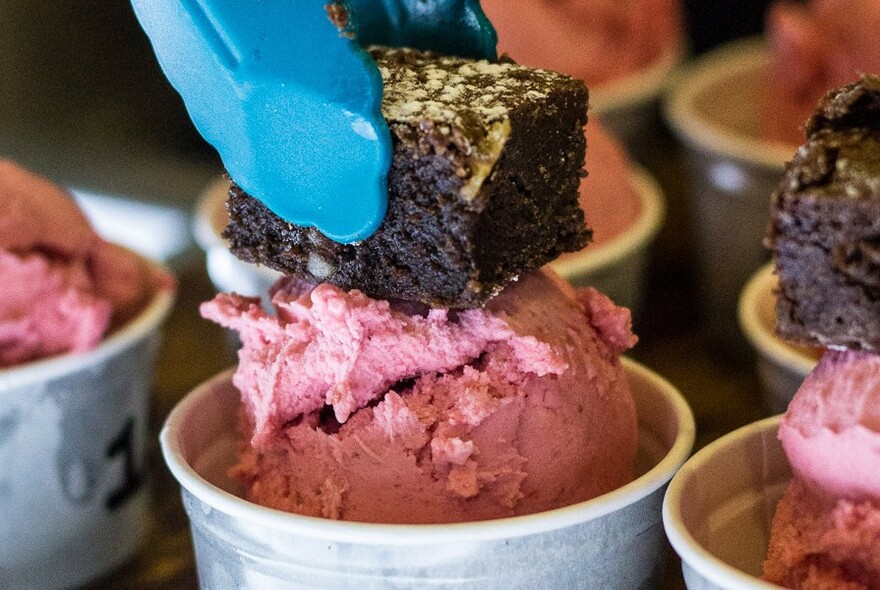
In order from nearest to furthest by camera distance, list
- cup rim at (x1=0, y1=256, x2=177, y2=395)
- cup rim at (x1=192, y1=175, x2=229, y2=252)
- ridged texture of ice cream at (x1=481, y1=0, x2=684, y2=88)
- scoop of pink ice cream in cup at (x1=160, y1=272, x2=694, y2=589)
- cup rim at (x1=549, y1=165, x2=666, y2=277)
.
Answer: scoop of pink ice cream in cup at (x1=160, y1=272, x2=694, y2=589)
cup rim at (x1=0, y1=256, x2=177, y2=395)
cup rim at (x1=549, y1=165, x2=666, y2=277)
cup rim at (x1=192, y1=175, x2=229, y2=252)
ridged texture of ice cream at (x1=481, y1=0, x2=684, y2=88)

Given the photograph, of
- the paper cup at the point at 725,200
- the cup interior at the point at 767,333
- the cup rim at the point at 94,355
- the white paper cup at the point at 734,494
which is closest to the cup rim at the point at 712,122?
the paper cup at the point at 725,200

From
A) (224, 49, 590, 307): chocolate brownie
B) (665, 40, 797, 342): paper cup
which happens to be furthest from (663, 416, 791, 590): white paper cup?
(665, 40, 797, 342): paper cup

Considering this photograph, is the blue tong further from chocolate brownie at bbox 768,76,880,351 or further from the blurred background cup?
the blurred background cup

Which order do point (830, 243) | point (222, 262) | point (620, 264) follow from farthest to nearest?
point (222, 262) < point (620, 264) < point (830, 243)

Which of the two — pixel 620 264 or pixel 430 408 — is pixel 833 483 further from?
pixel 620 264

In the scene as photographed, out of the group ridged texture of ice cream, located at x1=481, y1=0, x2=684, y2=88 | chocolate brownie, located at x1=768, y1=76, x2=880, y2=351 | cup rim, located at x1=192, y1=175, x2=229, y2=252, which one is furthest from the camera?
ridged texture of ice cream, located at x1=481, y1=0, x2=684, y2=88

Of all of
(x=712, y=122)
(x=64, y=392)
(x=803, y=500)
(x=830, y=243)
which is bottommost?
(x=712, y=122)

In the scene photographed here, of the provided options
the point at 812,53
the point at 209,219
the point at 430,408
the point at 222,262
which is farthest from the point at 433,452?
the point at 812,53
